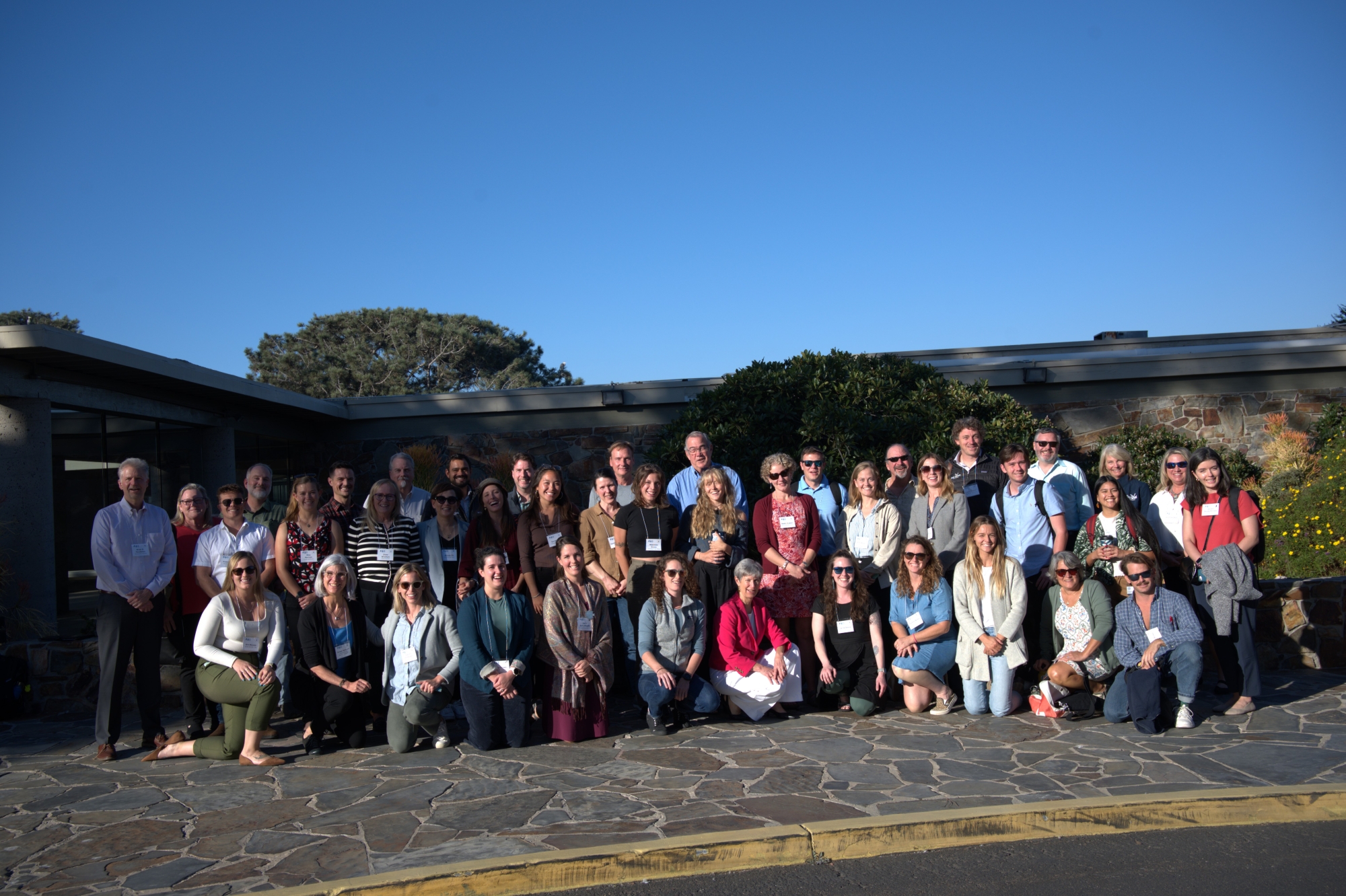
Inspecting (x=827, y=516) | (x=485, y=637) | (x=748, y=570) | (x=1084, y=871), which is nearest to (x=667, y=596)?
(x=748, y=570)

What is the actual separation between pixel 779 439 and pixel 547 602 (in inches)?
168

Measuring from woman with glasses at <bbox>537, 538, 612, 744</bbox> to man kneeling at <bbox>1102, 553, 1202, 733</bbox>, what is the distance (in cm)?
335

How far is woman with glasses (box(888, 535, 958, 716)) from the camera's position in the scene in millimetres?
7000

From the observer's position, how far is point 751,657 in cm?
700

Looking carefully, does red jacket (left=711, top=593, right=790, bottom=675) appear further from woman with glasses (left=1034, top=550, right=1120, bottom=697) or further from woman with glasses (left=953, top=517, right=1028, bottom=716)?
woman with glasses (left=1034, top=550, right=1120, bottom=697)

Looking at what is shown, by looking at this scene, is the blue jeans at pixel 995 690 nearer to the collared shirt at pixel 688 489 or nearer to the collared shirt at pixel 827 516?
the collared shirt at pixel 827 516

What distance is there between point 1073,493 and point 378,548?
5.07m

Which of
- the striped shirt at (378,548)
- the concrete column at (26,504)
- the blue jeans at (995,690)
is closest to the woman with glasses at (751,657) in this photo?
the blue jeans at (995,690)

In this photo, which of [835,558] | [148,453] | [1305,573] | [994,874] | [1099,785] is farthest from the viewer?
[148,453]

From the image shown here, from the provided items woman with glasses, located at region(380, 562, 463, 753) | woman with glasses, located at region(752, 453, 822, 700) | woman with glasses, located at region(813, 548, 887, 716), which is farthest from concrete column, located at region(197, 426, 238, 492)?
woman with glasses, located at region(813, 548, 887, 716)

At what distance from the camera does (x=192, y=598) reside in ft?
22.9

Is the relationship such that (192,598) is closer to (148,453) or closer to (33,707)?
(33,707)

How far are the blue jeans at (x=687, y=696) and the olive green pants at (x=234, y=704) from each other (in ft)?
7.74

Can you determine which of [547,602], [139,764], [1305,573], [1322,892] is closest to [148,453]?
[139,764]
